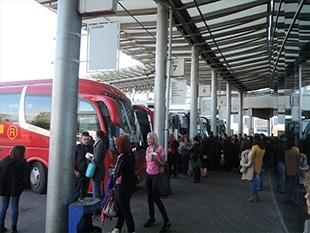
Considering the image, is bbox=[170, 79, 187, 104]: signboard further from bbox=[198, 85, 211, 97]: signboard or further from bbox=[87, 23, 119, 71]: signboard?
bbox=[87, 23, 119, 71]: signboard

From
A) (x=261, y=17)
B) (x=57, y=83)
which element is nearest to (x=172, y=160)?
(x=261, y=17)

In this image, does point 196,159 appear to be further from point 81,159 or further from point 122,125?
point 81,159

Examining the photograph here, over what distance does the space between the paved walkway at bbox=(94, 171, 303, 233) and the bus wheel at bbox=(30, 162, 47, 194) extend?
7.94 feet

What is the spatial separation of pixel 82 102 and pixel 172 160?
4.18 m

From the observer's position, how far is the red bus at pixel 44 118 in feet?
23.3

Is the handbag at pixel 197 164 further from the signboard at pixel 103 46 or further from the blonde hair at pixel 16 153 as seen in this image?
the signboard at pixel 103 46

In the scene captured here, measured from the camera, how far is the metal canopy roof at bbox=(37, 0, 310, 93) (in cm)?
941

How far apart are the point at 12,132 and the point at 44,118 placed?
1160 mm

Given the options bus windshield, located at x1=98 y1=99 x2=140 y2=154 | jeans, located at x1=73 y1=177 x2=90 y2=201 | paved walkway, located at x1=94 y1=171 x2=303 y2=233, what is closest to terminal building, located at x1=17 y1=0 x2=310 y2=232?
bus windshield, located at x1=98 y1=99 x2=140 y2=154

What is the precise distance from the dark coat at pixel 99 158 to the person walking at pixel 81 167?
1.01 feet

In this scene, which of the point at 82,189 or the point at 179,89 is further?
the point at 179,89

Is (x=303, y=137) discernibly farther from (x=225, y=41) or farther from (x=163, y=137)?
(x=225, y=41)

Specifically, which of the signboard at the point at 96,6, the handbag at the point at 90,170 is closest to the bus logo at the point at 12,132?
the handbag at the point at 90,170

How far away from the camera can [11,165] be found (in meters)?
4.46
